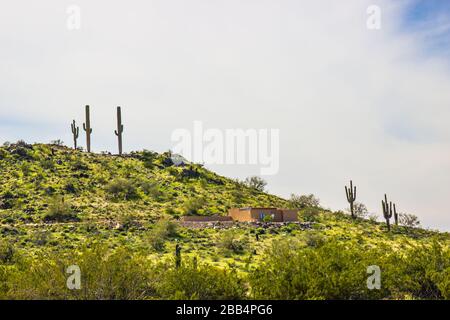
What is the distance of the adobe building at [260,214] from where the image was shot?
60.9 meters

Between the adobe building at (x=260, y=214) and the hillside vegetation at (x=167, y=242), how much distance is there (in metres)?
2.39

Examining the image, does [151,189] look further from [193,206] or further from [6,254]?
[6,254]

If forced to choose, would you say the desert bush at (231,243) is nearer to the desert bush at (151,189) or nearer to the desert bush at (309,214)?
the desert bush at (309,214)

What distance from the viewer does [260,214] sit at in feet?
201

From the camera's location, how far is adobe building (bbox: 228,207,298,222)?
60906 mm

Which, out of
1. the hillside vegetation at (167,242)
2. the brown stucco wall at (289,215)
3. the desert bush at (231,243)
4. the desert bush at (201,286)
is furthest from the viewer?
the brown stucco wall at (289,215)

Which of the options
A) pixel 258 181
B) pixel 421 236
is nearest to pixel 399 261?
pixel 421 236

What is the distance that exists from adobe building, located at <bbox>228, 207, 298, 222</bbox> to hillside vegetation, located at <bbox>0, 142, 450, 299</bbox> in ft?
7.83

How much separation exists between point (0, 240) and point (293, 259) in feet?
94.0

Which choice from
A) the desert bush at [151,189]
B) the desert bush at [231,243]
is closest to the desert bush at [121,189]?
the desert bush at [151,189]

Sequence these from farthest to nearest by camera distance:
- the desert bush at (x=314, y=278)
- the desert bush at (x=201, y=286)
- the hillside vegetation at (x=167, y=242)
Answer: the hillside vegetation at (x=167, y=242) < the desert bush at (x=201, y=286) < the desert bush at (x=314, y=278)

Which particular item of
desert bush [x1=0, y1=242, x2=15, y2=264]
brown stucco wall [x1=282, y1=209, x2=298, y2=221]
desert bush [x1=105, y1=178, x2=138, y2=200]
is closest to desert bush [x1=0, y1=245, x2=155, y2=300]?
desert bush [x1=0, y1=242, x2=15, y2=264]

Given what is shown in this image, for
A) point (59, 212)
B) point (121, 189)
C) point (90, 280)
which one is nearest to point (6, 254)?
point (90, 280)

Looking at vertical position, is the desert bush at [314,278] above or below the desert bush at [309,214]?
below
